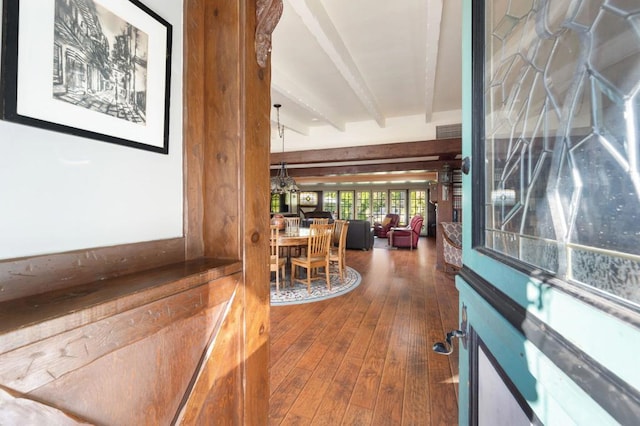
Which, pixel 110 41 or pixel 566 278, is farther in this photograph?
pixel 110 41

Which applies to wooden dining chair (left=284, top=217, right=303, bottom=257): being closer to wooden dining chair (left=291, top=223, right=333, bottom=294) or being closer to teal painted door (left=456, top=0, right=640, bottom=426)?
wooden dining chair (left=291, top=223, right=333, bottom=294)

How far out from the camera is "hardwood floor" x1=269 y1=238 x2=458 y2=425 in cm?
159

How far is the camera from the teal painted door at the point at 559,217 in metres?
0.37

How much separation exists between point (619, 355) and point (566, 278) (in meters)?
0.17

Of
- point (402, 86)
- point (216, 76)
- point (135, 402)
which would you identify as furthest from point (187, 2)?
point (402, 86)

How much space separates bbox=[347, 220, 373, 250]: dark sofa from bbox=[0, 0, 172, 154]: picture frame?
663 centimetres

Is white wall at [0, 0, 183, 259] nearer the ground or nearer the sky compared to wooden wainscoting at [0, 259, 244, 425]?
nearer the sky

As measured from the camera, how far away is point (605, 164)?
1.37 ft

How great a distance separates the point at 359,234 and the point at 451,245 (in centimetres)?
311

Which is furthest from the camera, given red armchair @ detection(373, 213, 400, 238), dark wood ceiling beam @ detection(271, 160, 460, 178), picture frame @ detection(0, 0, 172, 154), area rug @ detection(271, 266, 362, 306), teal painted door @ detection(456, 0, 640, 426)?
red armchair @ detection(373, 213, 400, 238)

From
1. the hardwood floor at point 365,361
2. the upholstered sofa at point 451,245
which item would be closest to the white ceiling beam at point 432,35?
the hardwood floor at point 365,361

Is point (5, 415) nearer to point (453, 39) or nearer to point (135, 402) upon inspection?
point (135, 402)

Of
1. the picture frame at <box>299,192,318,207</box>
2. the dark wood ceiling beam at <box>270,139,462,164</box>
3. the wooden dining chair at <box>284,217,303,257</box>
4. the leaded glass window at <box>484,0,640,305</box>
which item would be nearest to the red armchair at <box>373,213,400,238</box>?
the picture frame at <box>299,192,318,207</box>

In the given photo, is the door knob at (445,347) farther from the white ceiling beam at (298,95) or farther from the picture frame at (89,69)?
the white ceiling beam at (298,95)
